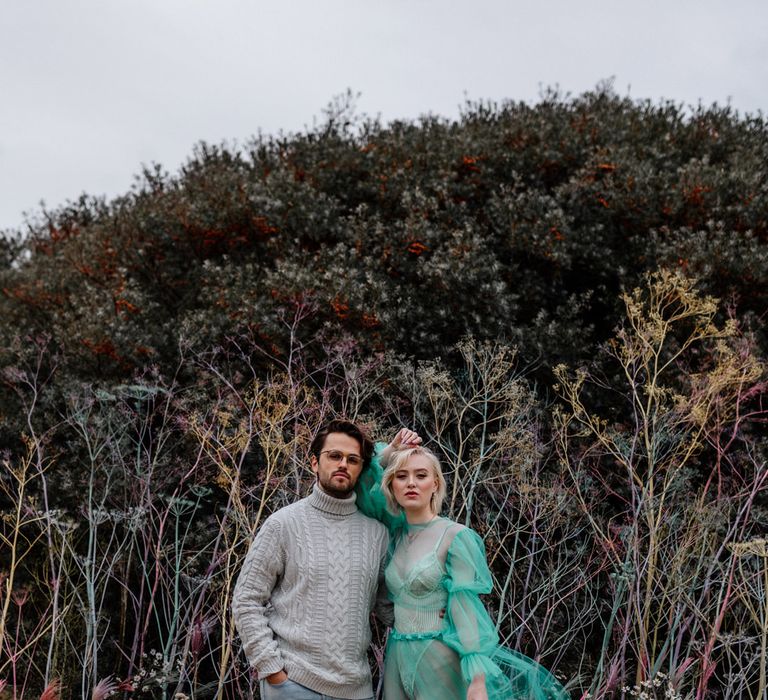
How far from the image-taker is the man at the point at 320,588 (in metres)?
2.93

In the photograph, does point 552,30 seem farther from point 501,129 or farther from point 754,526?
point 754,526

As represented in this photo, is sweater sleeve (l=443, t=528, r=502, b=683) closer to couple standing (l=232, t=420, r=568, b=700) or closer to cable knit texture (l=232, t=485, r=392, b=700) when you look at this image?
couple standing (l=232, t=420, r=568, b=700)

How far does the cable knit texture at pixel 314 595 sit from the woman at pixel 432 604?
123 millimetres

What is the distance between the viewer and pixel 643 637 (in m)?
4.93

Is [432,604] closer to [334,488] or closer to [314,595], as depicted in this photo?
[314,595]

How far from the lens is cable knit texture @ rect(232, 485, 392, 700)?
294cm

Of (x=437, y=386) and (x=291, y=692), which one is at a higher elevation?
(x=437, y=386)

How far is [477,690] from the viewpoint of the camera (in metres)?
2.77

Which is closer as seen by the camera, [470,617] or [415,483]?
[470,617]

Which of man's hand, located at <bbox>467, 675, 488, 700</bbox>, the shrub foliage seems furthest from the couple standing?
the shrub foliage

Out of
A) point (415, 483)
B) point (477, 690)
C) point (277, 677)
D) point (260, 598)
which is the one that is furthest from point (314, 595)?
point (477, 690)

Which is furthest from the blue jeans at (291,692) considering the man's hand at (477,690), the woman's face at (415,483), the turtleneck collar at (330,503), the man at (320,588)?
the woman's face at (415,483)

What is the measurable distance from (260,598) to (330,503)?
1.47ft

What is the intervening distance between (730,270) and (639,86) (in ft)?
15.3
